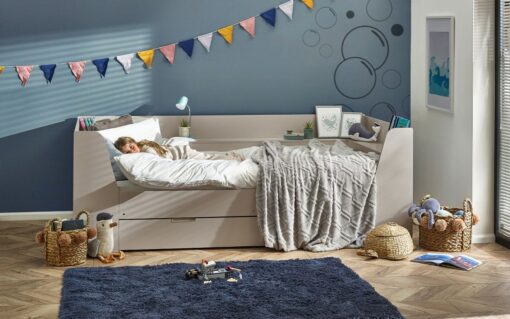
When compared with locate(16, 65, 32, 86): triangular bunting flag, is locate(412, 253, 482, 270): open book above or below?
below

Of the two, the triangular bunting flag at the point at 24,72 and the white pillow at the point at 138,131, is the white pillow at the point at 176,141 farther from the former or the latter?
the triangular bunting flag at the point at 24,72

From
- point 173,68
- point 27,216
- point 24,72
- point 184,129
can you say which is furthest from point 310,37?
point 27,216

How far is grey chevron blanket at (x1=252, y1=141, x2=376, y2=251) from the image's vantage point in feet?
16.0

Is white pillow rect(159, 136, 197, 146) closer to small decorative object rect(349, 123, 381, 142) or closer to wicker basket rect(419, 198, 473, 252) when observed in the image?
small decorative object rect(349, 123, 381, 142)

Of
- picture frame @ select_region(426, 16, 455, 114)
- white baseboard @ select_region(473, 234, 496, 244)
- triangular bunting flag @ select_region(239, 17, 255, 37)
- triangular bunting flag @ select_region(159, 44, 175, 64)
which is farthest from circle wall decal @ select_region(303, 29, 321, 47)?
white baseboard @ select_region(473, 234, 496, 244)

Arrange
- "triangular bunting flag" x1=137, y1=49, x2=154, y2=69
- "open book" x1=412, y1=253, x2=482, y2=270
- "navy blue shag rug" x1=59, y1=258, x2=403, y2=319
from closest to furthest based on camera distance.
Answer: "navy blue shag rug" x1=59, y1=258, x2=403, y2=319, "open book" x1=412, y1=253, x2=482, y2=270, "triangular bunting flag" x1=137, y1=49, x2=154, y2=69

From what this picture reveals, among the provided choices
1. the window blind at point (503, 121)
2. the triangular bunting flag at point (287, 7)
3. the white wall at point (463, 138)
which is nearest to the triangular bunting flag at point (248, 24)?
the triangular bunting flag at point (287, 7)

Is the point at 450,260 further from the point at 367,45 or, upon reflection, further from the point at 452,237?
the point at 367,45

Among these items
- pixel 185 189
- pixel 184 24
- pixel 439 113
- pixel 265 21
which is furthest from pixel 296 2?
pixel 185 189

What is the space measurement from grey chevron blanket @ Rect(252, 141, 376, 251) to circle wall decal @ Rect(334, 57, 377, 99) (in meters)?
1.29

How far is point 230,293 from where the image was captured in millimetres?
3980

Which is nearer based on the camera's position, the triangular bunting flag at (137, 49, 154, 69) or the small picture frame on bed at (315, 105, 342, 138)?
the triangular bunting flag at (137, 49, 154, 69)

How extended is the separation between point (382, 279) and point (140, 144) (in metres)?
1.77

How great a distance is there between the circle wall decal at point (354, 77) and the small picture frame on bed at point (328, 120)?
20 centimetres
